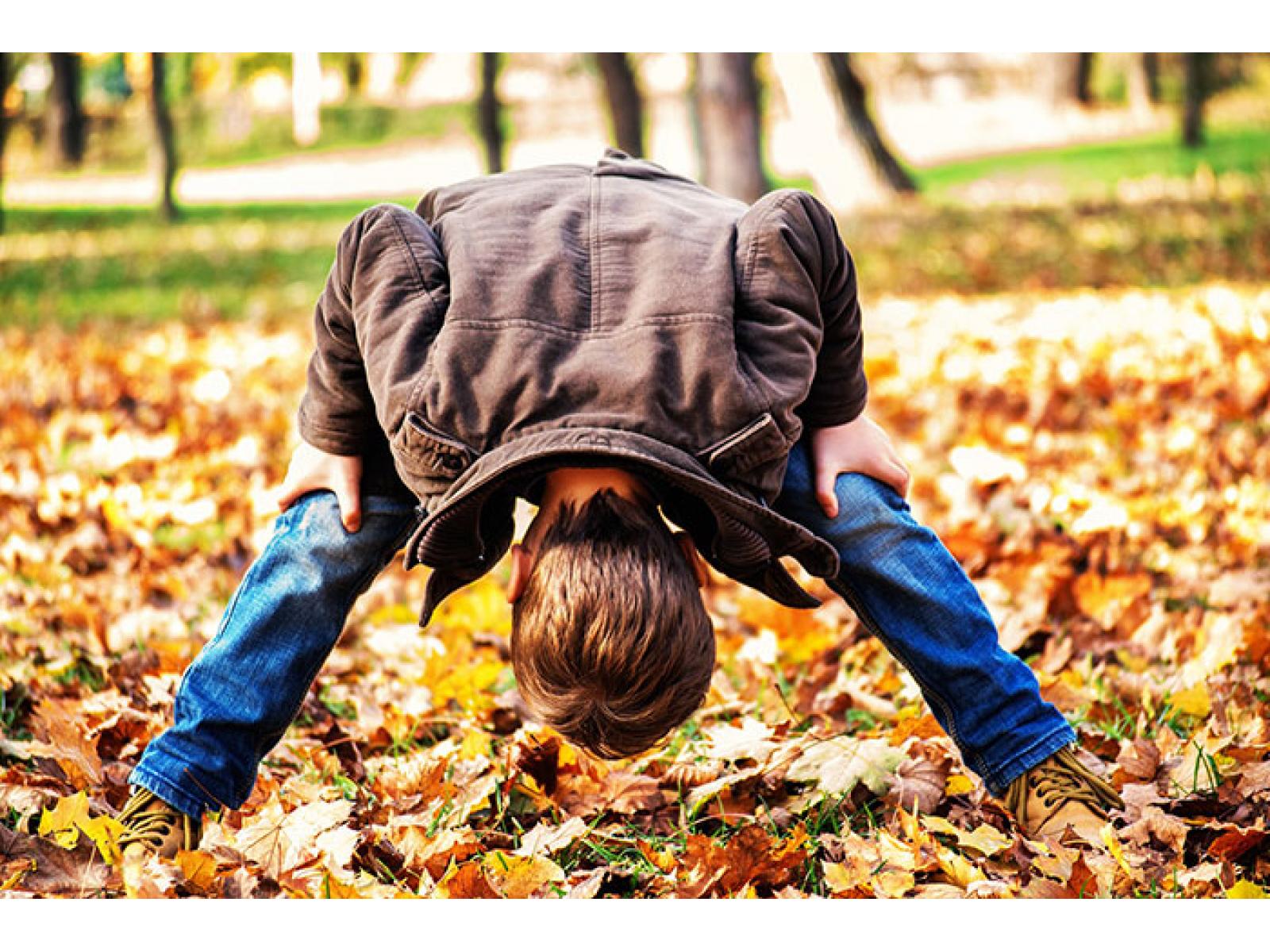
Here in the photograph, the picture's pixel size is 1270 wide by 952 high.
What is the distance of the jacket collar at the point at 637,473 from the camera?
1991mm

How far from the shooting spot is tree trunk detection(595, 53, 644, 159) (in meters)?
14.3

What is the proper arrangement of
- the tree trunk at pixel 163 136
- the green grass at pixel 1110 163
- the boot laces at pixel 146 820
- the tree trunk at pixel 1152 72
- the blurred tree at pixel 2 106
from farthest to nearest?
the tree trunk at pixel 1152 72, the blurred tree at pixel 2 106, the tree trunk at pixel 163 136, the green grass at pixel 1110 163, the boot laces at pixel 146 820

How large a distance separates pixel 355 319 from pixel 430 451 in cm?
32

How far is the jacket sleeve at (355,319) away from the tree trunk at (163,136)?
42.4 feet

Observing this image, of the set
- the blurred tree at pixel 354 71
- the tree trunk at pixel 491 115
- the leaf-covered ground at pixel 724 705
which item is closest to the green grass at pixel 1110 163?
the tree trunk at pixel 491 115

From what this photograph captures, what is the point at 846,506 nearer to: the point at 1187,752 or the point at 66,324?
the point at 1187,752

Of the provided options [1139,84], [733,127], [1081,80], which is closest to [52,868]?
[733,127]

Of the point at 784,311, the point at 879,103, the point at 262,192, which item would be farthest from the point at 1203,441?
the point at 879,103

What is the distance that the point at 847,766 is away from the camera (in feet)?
8.71

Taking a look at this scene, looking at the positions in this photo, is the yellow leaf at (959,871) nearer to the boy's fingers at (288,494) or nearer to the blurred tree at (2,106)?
the boy's fingers at (288,494)

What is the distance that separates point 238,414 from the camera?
6.44m

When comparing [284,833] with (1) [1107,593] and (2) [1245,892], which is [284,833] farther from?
(1) [1107,593]

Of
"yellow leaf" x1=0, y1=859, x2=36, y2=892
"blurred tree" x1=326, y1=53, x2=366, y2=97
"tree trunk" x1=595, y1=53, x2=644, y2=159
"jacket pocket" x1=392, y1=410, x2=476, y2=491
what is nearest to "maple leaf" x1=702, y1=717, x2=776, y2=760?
"jacket pocket" x1=392, y1=410, x2=476, y2=491
